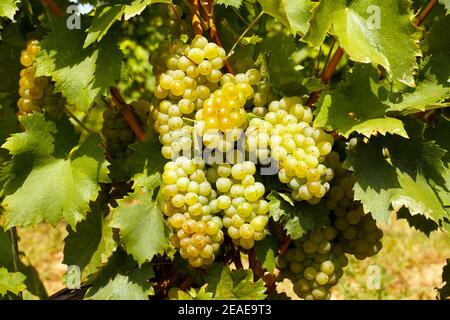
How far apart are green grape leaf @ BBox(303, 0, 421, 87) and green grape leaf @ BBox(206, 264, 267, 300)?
56 centimetres

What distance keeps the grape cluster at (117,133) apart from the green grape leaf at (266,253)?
1.50 ft

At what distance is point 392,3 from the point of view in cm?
143

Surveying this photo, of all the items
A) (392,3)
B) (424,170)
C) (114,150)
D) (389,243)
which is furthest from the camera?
(389,243)

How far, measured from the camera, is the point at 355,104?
1507mm

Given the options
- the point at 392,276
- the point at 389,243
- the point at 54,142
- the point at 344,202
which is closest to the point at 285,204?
the point at 344,202

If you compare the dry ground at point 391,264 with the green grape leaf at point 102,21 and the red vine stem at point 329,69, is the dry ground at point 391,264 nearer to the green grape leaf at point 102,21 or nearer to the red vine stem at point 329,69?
the red vine stem at point 329,69

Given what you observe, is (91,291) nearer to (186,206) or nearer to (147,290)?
(147,290)

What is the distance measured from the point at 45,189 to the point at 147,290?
341 mm

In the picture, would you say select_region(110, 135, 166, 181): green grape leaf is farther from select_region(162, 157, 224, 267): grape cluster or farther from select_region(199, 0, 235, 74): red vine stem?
select_region(199, 0, 235, 74): red vine stem

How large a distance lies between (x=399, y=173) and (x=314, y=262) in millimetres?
342

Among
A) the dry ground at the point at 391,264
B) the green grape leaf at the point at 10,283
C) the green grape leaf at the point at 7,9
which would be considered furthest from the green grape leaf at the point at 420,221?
the green grape leaf at the point at 7,9

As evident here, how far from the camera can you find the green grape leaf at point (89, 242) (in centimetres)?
174

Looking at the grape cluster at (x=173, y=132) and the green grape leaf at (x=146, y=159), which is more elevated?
the grape cluster at (x=173, y=132)

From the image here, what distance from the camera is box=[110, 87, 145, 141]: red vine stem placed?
1724 millimetres
